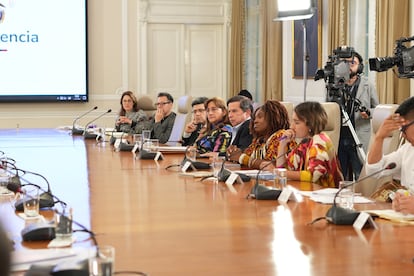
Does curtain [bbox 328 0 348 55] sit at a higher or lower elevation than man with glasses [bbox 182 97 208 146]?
higher

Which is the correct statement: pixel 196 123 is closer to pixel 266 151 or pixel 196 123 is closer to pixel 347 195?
pixel 266 151

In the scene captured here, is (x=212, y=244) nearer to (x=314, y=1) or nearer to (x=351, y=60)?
(x=351, y=60)

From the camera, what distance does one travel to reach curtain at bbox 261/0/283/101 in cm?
972

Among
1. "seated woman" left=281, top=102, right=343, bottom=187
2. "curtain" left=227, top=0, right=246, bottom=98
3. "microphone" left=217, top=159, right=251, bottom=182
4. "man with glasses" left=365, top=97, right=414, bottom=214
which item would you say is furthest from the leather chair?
"curtain" left=227, top=0, right=246, bottom=98

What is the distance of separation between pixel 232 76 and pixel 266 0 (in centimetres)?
137

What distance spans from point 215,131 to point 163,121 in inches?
78.1

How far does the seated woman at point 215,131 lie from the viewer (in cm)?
559

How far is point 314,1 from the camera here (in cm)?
835

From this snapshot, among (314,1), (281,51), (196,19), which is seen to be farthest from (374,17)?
(196,19)

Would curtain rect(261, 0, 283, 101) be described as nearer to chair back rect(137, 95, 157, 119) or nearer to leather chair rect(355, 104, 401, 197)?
chair back rect(137, 95, 157, 119)

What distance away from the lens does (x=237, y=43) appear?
1080cm

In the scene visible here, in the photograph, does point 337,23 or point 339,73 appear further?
point 337,23

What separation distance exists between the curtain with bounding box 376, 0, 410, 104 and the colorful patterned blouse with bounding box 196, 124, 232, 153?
6.21 feet

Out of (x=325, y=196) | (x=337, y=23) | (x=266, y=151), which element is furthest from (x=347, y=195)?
(x=337, y=23)
